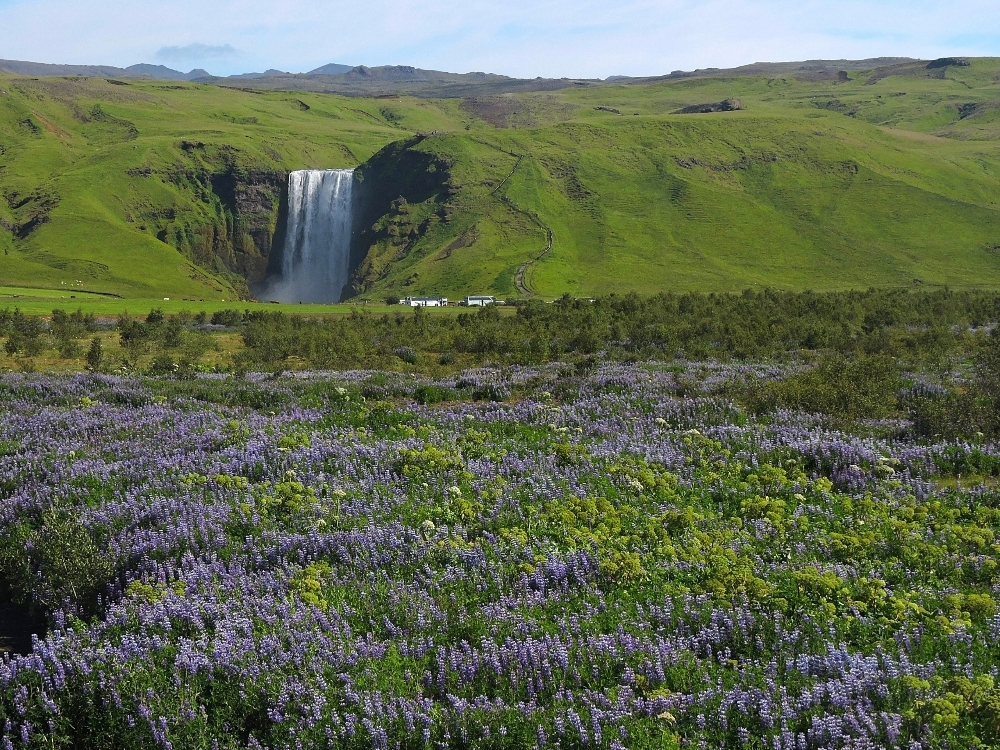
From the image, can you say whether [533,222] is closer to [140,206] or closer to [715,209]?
[715,209]

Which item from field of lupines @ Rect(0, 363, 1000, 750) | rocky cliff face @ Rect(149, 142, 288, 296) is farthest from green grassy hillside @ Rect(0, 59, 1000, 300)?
→ field of lupines @ Rect(0, 363, 1000, 750)

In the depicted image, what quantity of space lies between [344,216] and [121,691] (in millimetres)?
158859

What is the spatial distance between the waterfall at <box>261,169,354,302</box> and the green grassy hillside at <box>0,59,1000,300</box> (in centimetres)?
633

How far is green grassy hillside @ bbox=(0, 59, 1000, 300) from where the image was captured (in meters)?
113

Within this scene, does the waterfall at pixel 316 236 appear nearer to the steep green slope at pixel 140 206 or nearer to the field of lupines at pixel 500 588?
the steep green slope at pixel 140 206

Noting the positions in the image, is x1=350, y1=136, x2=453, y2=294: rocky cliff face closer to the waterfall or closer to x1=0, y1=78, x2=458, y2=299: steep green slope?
the waterfall

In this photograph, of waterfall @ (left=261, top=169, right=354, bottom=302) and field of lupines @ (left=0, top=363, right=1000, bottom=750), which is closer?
field of lupines @ (left=0, top=363, right=1000, bottom=750)

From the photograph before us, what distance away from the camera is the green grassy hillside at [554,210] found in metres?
113

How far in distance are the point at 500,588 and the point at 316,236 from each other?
6292 inches

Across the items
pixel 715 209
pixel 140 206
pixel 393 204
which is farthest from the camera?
pixel 140 206

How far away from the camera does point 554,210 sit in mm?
133250

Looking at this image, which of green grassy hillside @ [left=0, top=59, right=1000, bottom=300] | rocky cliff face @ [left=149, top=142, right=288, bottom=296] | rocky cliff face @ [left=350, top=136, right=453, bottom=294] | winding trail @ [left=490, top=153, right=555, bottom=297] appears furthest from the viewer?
rocky cliff face @ [left=149, top=142, right=288, bottom=296]

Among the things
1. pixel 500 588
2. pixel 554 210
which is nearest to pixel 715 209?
pixel 554 210

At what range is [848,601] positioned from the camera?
5918mm
